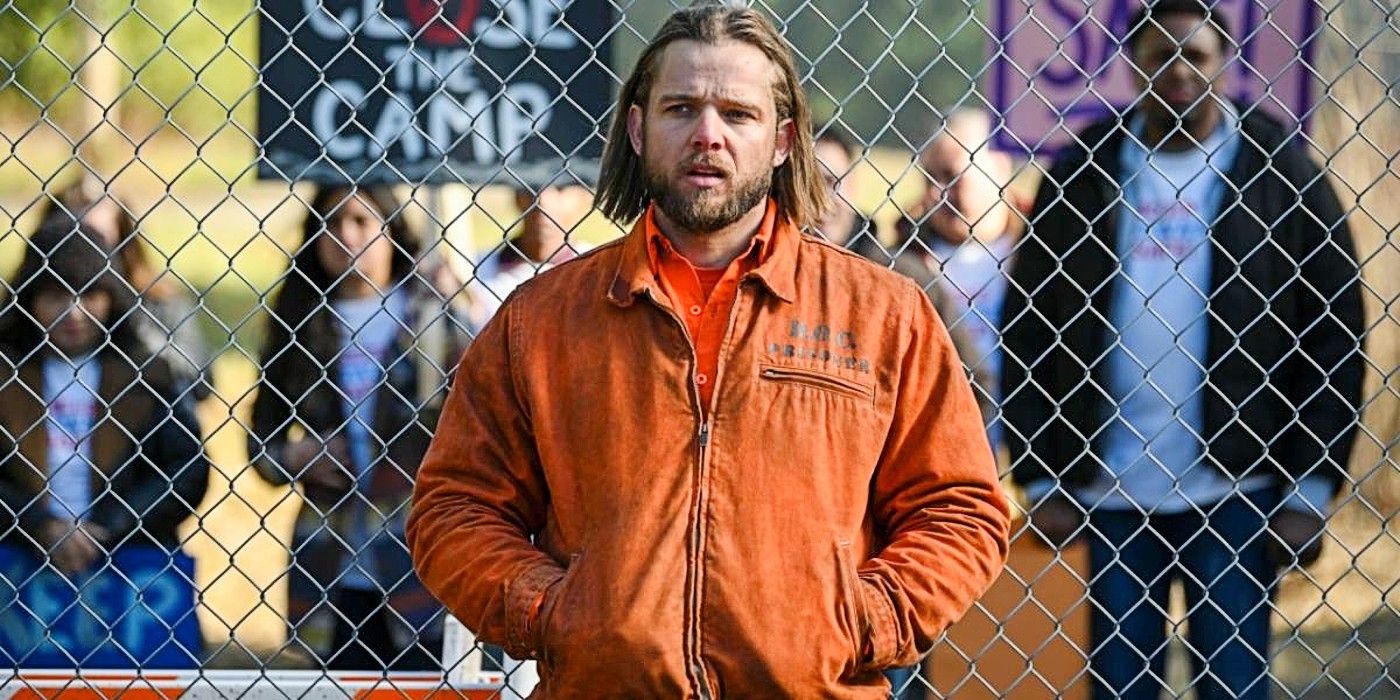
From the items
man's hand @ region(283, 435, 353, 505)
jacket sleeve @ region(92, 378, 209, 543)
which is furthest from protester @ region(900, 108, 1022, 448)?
jacket sleeve @ region(92, 378, 209, 543)

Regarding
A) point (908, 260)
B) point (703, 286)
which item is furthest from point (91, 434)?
point (703, 286)

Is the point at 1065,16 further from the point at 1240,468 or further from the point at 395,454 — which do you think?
the point at 395,454

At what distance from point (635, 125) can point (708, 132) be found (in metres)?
0.23

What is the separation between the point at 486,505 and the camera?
2668 mm

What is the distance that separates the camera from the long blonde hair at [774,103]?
272cm

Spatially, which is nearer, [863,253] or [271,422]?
[863,253]

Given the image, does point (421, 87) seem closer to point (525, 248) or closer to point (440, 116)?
point (440, 116)

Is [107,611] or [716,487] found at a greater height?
[716,487]

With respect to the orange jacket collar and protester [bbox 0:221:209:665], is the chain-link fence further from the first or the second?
the orange jacket collar

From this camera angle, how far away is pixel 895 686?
5078 millimetres

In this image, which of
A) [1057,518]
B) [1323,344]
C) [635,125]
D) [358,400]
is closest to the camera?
[635,125]

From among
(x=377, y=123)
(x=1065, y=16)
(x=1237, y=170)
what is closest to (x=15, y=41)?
(x=377, y=123)

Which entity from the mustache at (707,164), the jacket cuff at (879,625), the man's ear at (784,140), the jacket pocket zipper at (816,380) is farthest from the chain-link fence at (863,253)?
the jacket cuff at (879,625)

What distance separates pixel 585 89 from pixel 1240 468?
1896 mm
